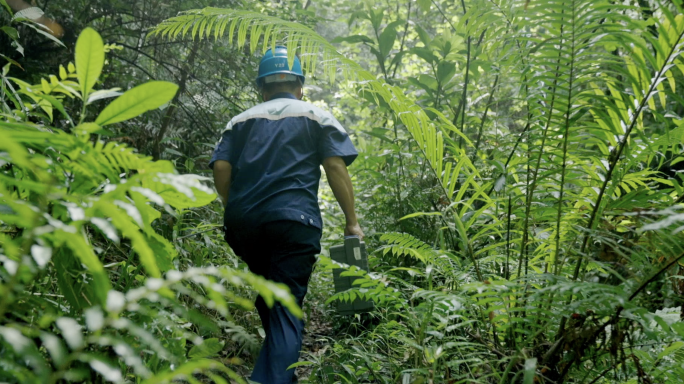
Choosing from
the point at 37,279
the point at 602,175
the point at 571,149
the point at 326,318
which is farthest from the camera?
the point at 326,318

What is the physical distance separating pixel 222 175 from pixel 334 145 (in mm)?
724

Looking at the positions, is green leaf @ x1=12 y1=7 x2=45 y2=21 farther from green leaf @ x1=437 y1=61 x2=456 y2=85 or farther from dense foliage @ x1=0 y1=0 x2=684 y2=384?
green leaf @ x1=437 y1=61 x2=456 y2=85

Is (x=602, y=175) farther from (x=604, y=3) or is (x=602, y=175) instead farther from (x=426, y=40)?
(x=426, y=40)

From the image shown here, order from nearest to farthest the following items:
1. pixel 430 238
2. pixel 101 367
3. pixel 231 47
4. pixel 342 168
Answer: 1. pixel 101 367
2. pixel 342 168
3. pixel 430 238
4. pixel 231 47

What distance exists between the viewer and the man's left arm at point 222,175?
2.93m

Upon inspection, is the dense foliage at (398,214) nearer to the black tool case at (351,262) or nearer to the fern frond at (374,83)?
the fern frond at (374,83)

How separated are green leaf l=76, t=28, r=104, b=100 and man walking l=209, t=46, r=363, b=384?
5.67 ft

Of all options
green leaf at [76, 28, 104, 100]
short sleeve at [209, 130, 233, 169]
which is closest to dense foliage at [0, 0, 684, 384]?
green leaf at [76, 28, 104, 100]

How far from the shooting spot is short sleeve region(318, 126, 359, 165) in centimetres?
277

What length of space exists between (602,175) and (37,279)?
6.55ft

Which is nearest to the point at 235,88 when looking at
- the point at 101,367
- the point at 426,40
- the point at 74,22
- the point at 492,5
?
the point at 74,22

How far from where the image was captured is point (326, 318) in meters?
3.82

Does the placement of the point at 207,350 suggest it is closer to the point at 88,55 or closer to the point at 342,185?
the point at 88,55

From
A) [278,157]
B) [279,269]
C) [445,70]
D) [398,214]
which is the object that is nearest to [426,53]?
[445,70]
